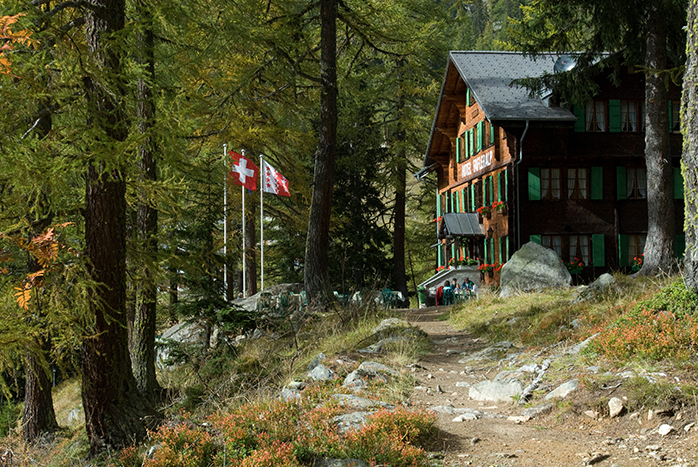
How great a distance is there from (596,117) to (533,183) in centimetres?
327

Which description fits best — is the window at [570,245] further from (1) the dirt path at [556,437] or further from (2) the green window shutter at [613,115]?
(1) the dirt path at [556,437]

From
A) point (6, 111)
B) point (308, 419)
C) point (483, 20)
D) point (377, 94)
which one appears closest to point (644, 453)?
point (308, 419)

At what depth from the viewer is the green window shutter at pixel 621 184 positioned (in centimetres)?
2295

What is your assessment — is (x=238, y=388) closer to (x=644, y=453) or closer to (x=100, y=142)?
(x=100, y=142)

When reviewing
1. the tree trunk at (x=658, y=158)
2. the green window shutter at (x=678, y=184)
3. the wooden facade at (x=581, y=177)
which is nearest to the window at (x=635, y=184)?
the wooden facade at (x=581, y=177)

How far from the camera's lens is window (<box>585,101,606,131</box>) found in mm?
22734

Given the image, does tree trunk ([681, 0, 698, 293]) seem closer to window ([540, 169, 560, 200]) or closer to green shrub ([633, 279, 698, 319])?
green shrub ([633, 279, 698, 319])

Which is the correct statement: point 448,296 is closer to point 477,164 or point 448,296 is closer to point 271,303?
point 477,164

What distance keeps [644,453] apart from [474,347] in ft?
19.2

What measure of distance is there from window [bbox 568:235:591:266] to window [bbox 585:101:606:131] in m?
3.89

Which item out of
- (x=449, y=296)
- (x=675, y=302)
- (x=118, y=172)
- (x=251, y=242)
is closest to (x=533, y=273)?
(x=449, y=296)

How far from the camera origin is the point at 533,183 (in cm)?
2273

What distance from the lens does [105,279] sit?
290 inches

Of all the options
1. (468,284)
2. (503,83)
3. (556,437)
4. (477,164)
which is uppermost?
(503,83)
